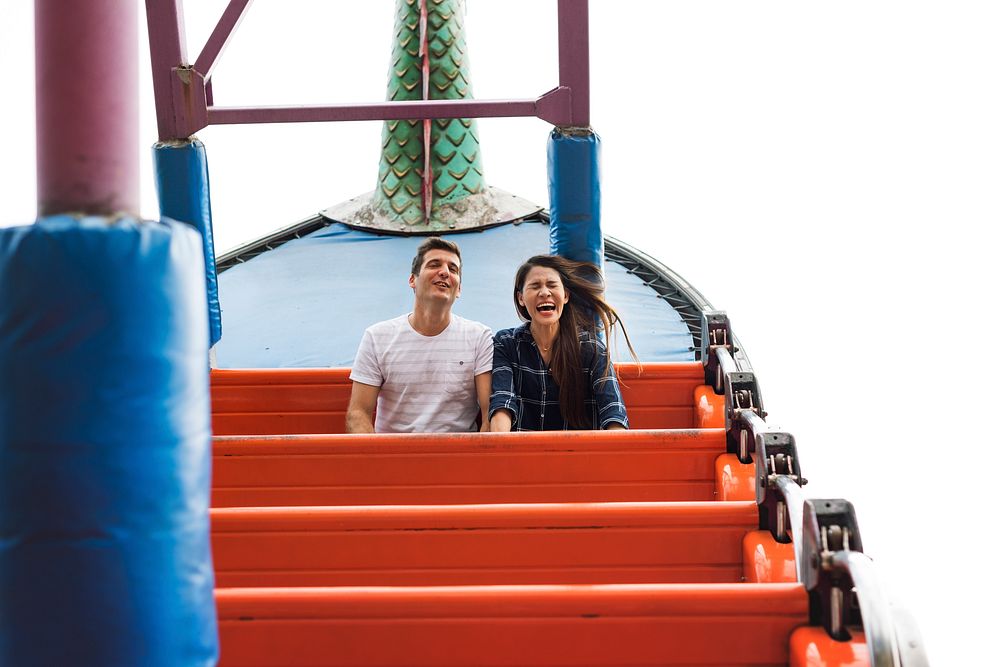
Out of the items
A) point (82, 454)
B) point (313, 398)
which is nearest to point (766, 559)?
point (82, 454)

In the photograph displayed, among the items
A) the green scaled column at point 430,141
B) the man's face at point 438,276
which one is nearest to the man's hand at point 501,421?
the man's face at point 438,276

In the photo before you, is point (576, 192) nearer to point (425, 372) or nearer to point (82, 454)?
point (425, 372)

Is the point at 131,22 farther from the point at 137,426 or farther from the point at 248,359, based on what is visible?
the point at 248,359

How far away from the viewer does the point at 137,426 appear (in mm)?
941

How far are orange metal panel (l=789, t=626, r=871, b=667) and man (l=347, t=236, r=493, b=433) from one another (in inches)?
57.7

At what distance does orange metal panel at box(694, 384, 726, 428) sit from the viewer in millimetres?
2727

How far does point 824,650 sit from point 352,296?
12.7ft

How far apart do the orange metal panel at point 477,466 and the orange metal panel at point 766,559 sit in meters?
0.53

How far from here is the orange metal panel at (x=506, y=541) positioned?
1.75 metres

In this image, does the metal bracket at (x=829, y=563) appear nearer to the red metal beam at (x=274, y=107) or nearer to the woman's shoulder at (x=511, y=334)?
the woman's shoulder at (x=511, y=334)

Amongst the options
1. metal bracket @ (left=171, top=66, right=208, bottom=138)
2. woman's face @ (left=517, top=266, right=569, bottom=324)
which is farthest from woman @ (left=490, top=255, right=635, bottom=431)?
metal bracket @ (left=171, top=66, right=208, bottom=138)

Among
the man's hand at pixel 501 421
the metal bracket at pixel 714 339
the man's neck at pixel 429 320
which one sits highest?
the man's neck at pixel 429 320

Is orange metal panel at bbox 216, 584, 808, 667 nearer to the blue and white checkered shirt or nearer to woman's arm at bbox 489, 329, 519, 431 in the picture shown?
woman's arm at bbox 489, 329, 519, 431

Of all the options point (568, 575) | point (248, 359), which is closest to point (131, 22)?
point (568, 575)
